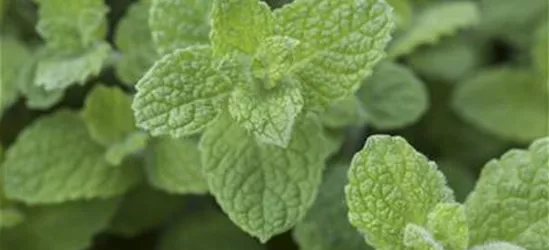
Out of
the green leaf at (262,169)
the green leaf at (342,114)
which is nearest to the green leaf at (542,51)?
the green leaf at (342,114)

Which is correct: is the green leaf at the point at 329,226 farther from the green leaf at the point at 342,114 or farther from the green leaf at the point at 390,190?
the green leaf at the point at 390,190

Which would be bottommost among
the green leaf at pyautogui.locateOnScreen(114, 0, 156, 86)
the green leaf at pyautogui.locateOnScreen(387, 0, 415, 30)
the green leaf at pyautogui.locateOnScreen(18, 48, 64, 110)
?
the green leaf at pyautogui.locateOnScreen(18, 48, 64, 110)

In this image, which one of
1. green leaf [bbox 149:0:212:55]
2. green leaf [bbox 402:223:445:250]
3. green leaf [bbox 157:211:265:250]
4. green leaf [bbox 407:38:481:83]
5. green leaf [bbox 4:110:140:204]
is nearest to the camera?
green leaf [bbox 402:223:445:250]

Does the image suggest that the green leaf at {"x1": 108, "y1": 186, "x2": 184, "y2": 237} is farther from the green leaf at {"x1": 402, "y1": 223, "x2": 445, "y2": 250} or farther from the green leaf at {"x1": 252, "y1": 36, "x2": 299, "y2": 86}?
the green leaf at {"x1": 402, "y1": 223, "x2": 445, "y2": 250}

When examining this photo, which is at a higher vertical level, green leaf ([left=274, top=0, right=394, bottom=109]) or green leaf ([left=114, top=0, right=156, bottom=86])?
green leaf ([left=274, top=0, right=394, bottom=109])

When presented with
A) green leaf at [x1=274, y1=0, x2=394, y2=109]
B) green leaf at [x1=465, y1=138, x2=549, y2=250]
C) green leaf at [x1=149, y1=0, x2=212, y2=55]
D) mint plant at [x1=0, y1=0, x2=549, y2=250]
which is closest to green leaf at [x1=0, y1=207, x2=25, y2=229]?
mint plant at [x1=0, y1=0, x2=549, y2=250]

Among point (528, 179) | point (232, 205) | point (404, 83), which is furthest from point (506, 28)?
point (232, 205)

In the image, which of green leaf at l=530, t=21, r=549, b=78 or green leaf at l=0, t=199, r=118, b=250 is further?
green leaf at l=530, t=21, r=549, b=78

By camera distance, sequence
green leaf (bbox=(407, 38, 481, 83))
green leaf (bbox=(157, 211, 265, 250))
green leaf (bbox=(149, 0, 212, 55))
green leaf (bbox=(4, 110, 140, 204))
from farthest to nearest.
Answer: green leaf (bbox=(407, 38, 481, 83))
green leaf (bbox=(157, 211, 265, 250))
green leaf (bbox=(4, 110, 140, 204))
green leaf (bbox=(149, 0, 212, 55))
